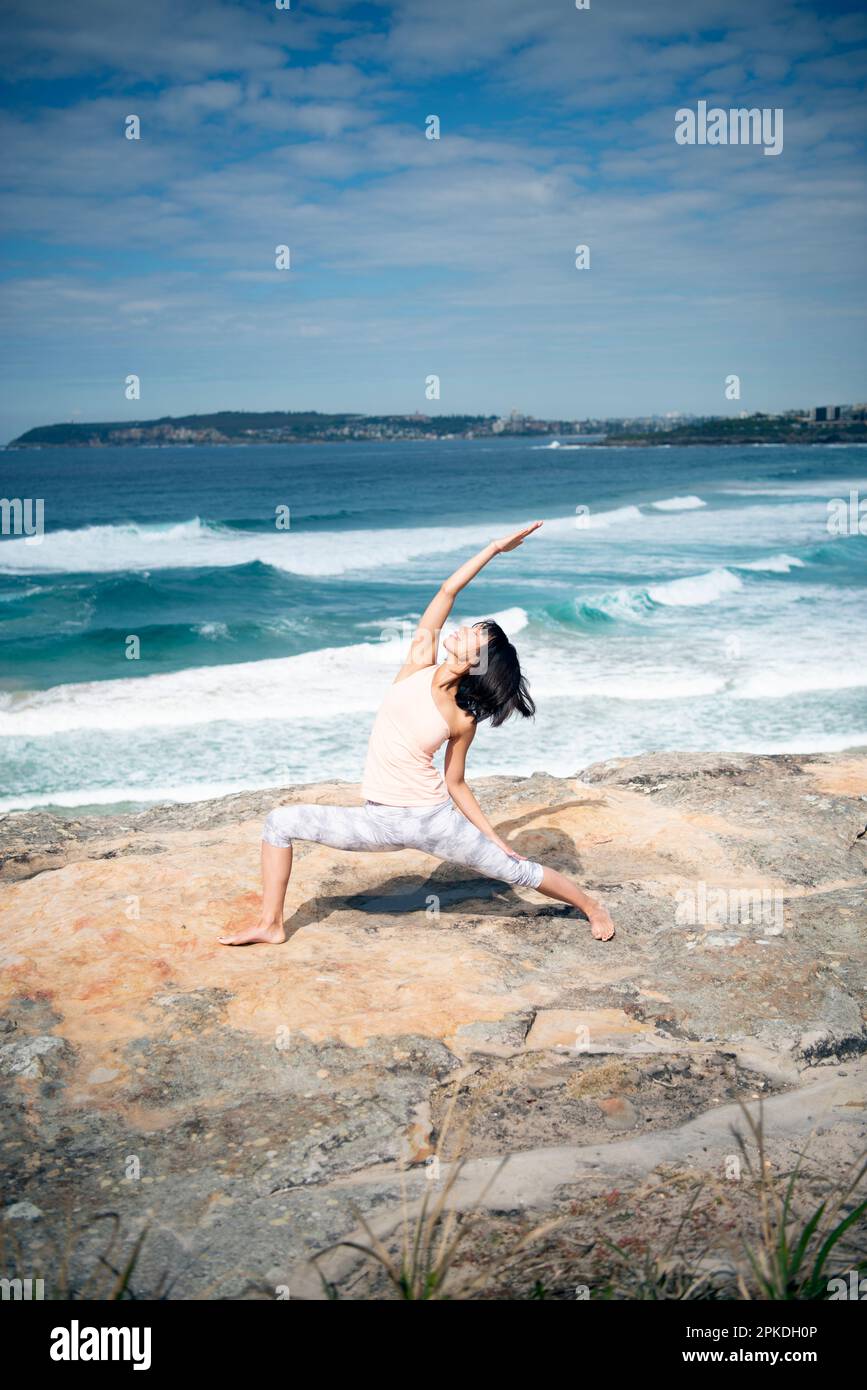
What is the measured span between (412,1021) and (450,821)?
869mm

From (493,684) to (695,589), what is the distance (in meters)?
19.8

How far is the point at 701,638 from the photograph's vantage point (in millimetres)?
17844

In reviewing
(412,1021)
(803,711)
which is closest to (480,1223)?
(412,1021)

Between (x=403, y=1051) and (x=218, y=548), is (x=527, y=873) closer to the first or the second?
(x=403, y=1051)

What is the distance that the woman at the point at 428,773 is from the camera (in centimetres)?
416

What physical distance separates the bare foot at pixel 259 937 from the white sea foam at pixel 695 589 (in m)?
18.2

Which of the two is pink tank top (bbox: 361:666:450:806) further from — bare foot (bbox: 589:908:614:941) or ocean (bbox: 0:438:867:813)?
ocean (bbox: 0:438:867:813)

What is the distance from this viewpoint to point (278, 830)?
436cm

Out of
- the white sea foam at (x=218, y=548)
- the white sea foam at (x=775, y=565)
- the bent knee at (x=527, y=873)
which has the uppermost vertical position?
the white sea foam at (x=218, y=548)

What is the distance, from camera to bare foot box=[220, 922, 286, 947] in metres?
4.45

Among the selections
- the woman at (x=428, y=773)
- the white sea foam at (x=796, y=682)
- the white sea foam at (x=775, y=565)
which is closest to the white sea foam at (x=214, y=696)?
the white sea foam at (x=796, y=682)

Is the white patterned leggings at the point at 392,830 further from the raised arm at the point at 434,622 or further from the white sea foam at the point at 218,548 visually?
the white sea foam at the point at 218,548

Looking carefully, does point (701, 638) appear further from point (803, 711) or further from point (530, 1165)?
point (530, 1165)

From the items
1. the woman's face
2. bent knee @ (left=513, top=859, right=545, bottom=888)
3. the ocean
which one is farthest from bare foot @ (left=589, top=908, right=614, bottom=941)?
the ocean
